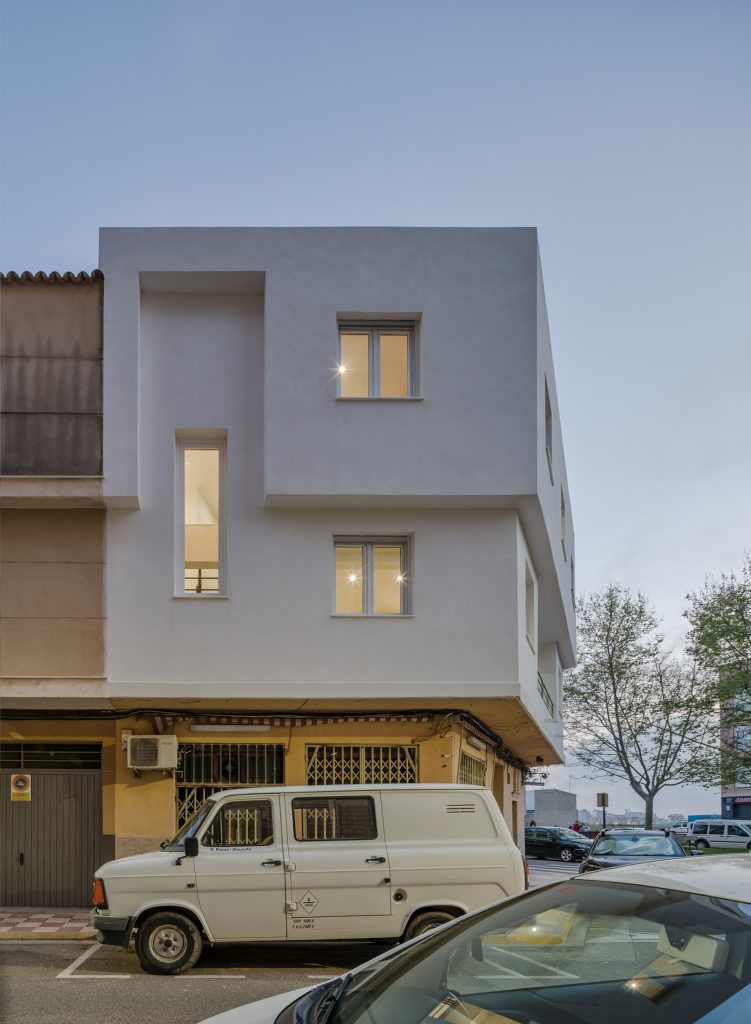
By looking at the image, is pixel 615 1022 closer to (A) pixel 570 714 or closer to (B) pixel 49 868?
(B) pixel 49 868

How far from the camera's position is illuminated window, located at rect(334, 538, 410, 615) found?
15816mm

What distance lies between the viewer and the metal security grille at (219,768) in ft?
52.1

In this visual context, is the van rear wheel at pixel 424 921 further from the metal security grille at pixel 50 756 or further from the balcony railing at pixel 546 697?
the balcony railing at pixel 546 697

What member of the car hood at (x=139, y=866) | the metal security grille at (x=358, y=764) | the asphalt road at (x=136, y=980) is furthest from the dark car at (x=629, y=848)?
the car hood at (x=139, y=866)

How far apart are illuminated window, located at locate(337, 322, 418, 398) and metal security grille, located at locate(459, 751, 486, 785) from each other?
5.93 meters

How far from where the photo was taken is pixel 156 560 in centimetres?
1547

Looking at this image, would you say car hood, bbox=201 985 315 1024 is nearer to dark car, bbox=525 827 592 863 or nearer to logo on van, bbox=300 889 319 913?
logo on van, bbox=300 889 319 913

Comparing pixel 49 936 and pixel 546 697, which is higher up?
pixel 546 697

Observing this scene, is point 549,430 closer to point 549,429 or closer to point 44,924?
point 549,429

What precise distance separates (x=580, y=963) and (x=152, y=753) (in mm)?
12714

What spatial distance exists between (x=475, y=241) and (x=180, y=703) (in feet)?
26.5

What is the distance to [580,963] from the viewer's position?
3506 mm

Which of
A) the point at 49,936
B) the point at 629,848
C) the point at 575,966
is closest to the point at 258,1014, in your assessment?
the point at 575,966

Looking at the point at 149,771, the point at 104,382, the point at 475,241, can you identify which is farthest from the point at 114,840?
the point at 475,241
